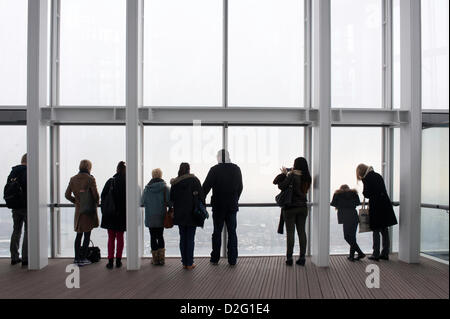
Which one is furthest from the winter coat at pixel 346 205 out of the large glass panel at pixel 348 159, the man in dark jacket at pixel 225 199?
the man in dark jacket at pixel 225 199

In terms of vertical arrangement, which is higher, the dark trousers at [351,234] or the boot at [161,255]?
the dark trousers at [351,234]

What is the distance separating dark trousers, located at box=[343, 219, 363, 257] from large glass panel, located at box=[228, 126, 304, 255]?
4.07 ft

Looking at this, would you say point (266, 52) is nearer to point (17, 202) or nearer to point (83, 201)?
point (83, 201)

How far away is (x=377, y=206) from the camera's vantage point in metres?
8.57

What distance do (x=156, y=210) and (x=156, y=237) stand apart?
1.63 ft

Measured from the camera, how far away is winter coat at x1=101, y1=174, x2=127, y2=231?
26.3 feet

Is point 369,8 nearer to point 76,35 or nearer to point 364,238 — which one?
point 364,238

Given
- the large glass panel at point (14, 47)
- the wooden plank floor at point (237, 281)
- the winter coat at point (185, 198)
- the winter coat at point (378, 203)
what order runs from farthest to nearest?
the large glass panel at point (14, 47)
the winter coat at point (378, 203)
the winter coat at point (185, 198)
the wooden plank floor at point (237, 281)

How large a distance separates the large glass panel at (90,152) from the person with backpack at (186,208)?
1.64m

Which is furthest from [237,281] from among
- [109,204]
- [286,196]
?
[109,204]

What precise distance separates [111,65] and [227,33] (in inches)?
92.1

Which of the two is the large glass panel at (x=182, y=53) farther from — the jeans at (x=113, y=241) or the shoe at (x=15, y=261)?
the shoe at (x=15, y=261)

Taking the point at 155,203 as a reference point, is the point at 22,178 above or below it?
above

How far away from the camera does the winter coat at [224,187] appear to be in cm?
827
